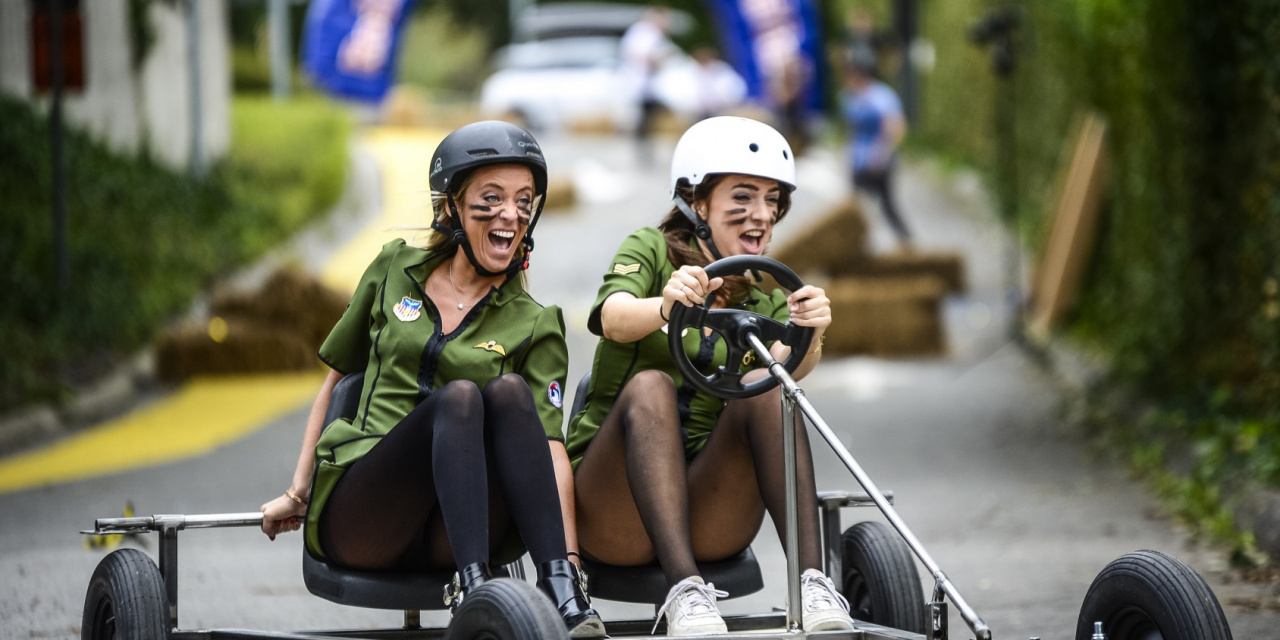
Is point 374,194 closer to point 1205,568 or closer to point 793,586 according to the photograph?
point 1205,568

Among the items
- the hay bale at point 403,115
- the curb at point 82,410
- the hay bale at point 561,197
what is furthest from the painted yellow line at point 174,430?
the hay bale at point 403,115

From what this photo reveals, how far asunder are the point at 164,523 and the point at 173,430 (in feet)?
21.0

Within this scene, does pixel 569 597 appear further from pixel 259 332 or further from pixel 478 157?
pixel 259 332

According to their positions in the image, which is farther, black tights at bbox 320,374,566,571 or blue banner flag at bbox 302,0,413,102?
blue banner flag at bbox 302,0,413,102

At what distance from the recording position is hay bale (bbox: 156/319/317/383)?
12.1m

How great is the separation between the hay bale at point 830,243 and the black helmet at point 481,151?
9.56m

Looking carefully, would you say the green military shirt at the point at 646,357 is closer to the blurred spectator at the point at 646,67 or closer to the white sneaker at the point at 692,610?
the white sneaker at the point at 692,610

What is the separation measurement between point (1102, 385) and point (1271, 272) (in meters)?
2.60

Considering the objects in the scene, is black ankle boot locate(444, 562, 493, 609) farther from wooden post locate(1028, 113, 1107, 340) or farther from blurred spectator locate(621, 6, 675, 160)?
blurred spectator locate(621, 6, 675, 160)

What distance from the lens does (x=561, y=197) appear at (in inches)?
800

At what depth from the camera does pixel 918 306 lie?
1273 centimetres

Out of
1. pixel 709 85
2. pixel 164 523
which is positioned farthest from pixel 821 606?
pixel 709 85

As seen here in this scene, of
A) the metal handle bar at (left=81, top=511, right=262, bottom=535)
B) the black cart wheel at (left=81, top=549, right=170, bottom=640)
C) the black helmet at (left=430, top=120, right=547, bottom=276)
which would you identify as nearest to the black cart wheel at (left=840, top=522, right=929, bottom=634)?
the black helmet at (left=430, top=120, right=547, bottom=276)

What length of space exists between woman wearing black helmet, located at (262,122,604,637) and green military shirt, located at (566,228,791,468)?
0.17 meters
